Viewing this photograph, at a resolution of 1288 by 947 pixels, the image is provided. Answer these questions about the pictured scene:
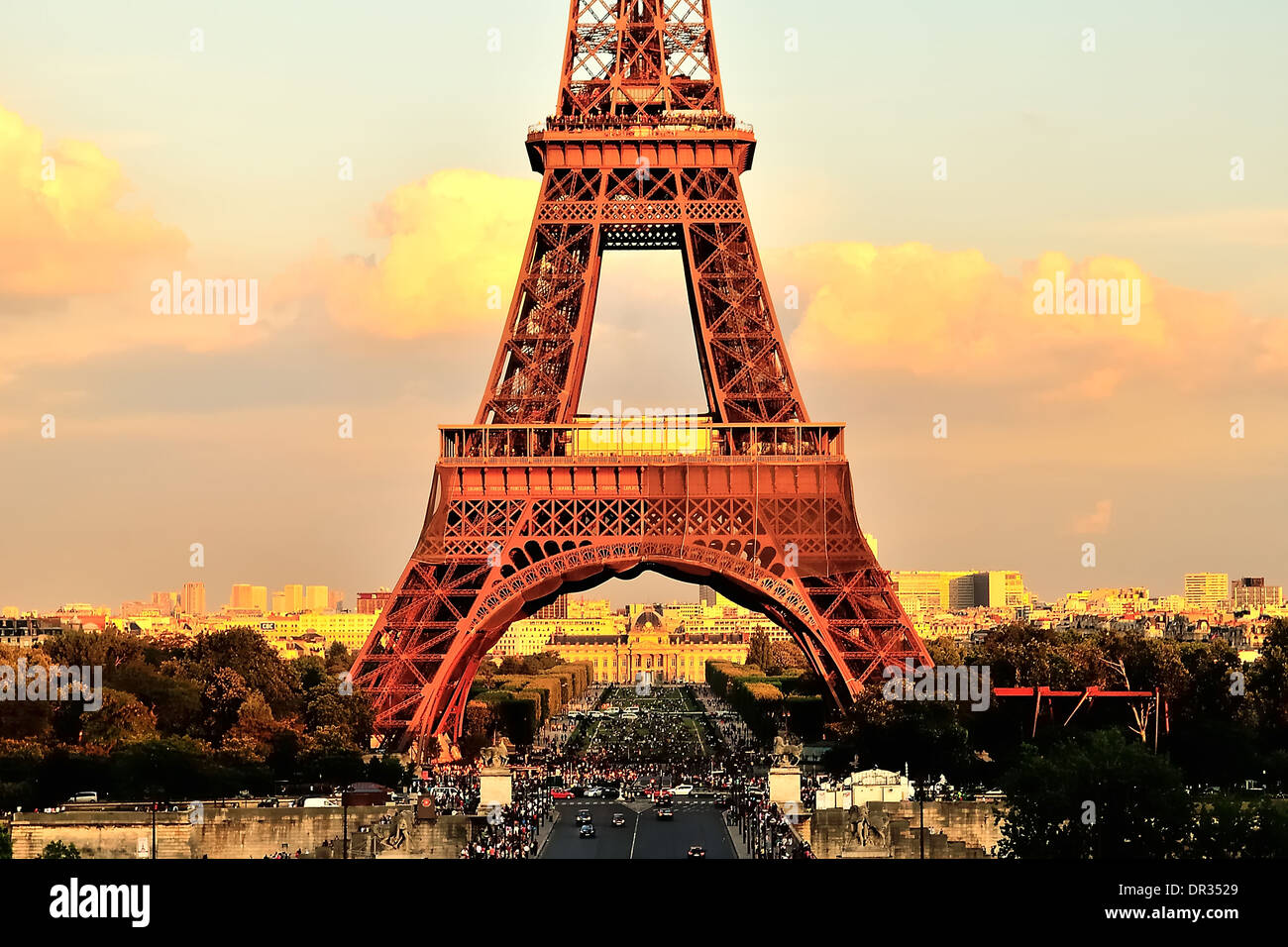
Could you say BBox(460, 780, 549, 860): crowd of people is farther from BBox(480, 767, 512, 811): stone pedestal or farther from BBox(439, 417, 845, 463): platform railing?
BBox(439, 417, 845, 463): platform railing

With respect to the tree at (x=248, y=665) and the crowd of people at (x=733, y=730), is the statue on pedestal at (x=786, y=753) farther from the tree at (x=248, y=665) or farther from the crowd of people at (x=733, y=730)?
the tree at (x=248, y=665)

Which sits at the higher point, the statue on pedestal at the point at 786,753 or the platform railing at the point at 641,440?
the platform railing at the point at 641,440

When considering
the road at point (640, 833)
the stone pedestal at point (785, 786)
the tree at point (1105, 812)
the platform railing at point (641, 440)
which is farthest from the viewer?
the platform railing at point (641, 440)

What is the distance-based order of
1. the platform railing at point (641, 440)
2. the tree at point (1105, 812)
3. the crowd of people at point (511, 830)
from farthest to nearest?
the platform railing at point (641, 440)
the crowd of people at point (511, 830)
the tree at point (1105, 812)

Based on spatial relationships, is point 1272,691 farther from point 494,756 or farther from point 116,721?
point 116,721

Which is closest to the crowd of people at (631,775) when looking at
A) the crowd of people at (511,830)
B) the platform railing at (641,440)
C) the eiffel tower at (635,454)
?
the crowd of people at (511,830)
